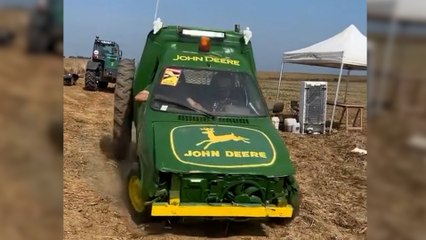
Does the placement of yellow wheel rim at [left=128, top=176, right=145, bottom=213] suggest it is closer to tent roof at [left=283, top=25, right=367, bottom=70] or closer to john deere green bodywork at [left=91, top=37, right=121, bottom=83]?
tent roof at [left=283, top=25, right=367, bottom=70]

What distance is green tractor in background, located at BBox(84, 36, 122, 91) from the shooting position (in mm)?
14656

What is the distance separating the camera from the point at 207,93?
4434 mm

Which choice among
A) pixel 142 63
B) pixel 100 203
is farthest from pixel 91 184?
pixel 142 63

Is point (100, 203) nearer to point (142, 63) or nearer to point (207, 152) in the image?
Answer: point (207, 152)

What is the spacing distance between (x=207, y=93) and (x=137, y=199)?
1.11 meters

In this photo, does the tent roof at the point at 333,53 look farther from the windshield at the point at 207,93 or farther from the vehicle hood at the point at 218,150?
the vehicle hood at the point at 218,150

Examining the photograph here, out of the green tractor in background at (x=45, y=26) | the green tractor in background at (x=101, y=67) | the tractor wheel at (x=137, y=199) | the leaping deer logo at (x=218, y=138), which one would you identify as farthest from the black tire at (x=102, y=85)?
the green tractor in background at (x=45, y=26)

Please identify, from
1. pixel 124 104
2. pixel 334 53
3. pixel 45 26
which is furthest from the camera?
pixel 334 53

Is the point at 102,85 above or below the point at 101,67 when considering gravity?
below

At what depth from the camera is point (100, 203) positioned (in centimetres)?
457

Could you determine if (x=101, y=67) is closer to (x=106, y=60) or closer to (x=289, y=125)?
(x=106, y=60)

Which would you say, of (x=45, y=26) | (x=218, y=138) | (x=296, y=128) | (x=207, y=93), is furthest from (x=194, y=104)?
(x=296, y=128)

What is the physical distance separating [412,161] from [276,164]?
2803 millimetres

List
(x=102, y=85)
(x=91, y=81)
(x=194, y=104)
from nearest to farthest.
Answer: (x=194, y=104) < (x=91, y=81) < (x=102, y=85)
